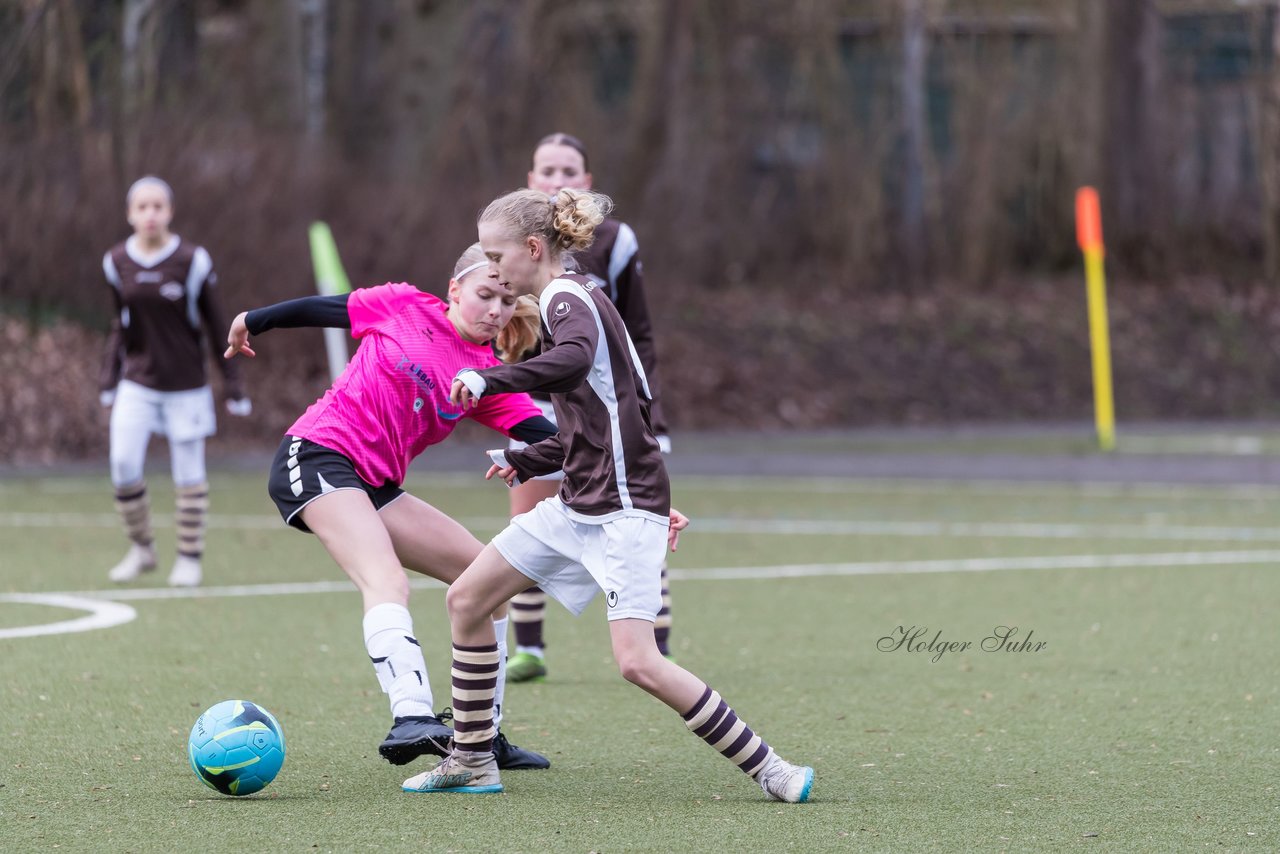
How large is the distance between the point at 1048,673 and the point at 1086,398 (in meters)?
17.8

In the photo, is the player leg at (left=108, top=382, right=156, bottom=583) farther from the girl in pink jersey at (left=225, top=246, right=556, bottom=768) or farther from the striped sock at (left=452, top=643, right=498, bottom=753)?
the striped sock at (left=452, top=643, right=498, bottom=753)

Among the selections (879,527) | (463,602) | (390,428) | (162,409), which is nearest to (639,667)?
(463,602)

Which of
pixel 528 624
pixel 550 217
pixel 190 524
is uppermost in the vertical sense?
pixel 550 217

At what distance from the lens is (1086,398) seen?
25.2 metres

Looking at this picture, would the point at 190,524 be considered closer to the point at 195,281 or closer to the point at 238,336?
the point at 195,281

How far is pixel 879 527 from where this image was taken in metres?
14.1

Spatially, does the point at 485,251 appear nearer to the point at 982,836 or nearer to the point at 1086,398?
the point at 982,836

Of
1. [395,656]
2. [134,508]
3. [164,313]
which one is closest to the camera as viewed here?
[395,656]

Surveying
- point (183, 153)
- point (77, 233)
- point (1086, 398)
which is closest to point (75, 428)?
point (77, 233)

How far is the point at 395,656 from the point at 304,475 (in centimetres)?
63

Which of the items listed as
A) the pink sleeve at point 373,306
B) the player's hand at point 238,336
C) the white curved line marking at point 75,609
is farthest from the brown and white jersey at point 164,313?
the pink sleeve at point 373,306

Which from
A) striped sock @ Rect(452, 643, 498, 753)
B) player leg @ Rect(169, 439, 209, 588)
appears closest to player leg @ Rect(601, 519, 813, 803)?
striped sock @ Rect(452, 643, 498, 753)

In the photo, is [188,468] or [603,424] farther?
[188,468]

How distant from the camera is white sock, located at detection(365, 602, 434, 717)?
18.9 ft
